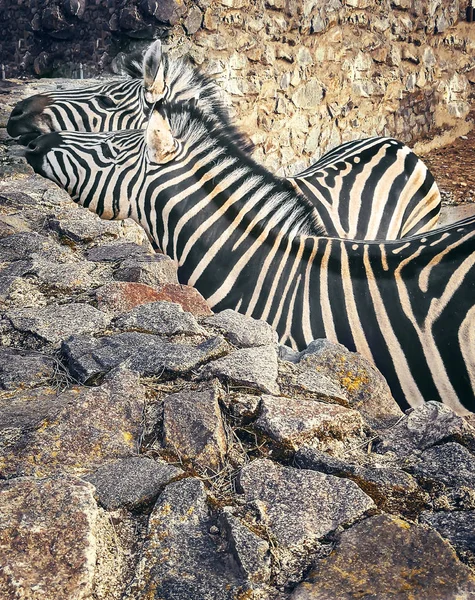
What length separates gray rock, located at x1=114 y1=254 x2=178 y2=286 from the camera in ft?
10.3

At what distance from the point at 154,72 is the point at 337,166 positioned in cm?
153

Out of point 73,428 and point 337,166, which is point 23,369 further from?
point 337,166

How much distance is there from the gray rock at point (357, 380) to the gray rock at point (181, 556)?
0.93 m

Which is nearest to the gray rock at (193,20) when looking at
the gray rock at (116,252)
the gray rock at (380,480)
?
the gray rock at (116,252)

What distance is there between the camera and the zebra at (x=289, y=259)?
122 inches

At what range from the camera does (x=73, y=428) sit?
6.07 feet

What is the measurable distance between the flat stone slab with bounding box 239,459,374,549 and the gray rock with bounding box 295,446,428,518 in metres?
0.05

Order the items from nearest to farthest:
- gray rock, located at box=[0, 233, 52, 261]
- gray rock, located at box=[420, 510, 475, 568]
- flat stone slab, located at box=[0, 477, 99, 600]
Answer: flat stone slab, located at box=[0, 477, 99, 600]
gray rock, located at box=[420, 510, 475, 568]
gray rock, located at box=[0, 233, 52, 261]

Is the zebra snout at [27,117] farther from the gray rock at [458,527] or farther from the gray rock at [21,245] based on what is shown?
the gray rock at [458,527]

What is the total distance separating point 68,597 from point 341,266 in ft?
7.73

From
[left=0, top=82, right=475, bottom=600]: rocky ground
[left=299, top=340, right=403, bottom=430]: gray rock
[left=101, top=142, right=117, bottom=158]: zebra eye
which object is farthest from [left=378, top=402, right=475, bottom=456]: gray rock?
[left=101, top=142, right=117, bottom=158]: zebra eye

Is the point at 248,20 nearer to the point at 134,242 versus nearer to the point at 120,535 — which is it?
the point at 134,242

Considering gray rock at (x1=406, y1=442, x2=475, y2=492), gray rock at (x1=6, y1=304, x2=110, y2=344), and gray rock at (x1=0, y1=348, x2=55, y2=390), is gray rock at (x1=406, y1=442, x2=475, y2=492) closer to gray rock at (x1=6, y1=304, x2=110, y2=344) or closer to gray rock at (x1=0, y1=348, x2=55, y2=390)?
gray rock at (x1=0, y1=348, x2=55, y2=390)

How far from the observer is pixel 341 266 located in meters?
3.38
